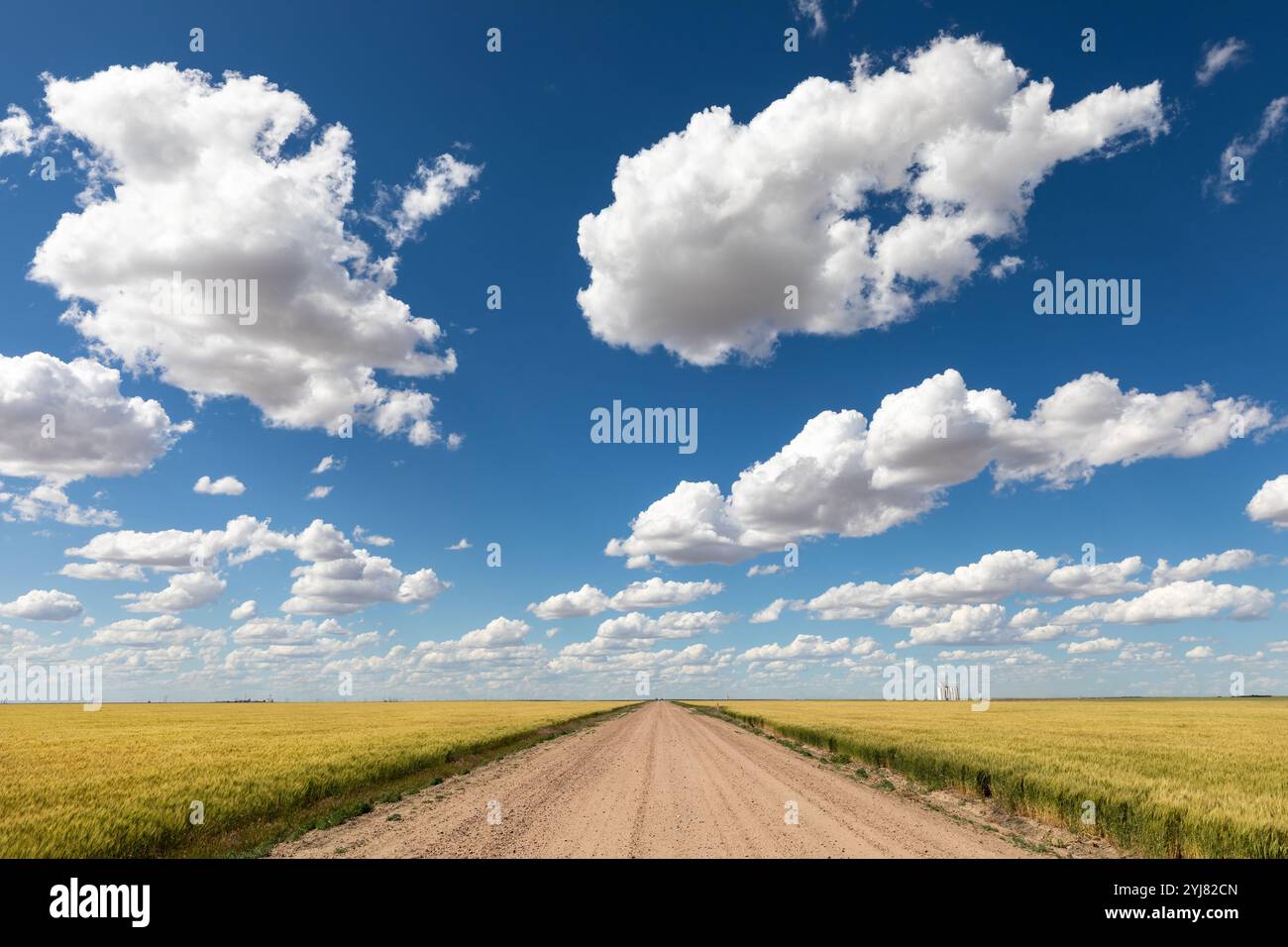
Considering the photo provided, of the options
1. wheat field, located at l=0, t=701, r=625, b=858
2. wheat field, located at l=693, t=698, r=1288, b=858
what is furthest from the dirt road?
wheat field, located at l=693, t=698, r=1288, b=858

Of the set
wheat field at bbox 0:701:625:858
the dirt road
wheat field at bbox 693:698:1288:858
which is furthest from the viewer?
wheat field at bbox 693:698:1288:858

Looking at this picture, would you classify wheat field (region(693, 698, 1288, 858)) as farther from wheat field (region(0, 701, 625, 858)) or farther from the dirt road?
wheat field (region(0, 701, 625, 858))

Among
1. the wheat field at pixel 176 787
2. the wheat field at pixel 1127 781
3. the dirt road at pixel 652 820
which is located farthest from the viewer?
the wheat field at pixel 1127 781

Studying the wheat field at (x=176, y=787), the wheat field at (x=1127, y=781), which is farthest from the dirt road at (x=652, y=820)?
the wheat field at (x=1127, y=781)

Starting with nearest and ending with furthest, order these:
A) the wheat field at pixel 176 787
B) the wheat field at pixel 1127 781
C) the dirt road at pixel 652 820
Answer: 1. the dirt road at pixel 652 820
2. the wheat field at pixel 176 787
3. the wheat field at pixel 1127 781

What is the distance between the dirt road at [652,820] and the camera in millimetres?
11789

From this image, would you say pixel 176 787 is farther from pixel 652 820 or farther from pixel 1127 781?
pixel 1127 781

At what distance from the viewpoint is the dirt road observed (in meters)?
11.8

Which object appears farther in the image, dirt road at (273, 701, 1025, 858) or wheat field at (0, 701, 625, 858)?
wheat field at (0, 701, 625, 858)

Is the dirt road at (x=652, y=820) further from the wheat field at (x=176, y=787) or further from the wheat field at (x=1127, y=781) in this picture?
the wheat field at (x=1127, y=781)

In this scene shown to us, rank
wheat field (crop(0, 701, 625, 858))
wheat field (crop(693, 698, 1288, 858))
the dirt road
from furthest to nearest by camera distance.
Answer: wheat field (crop(693, 698, 1288, 858)), wheat field (crop(0, 701, 625, 858)), the dirt road
